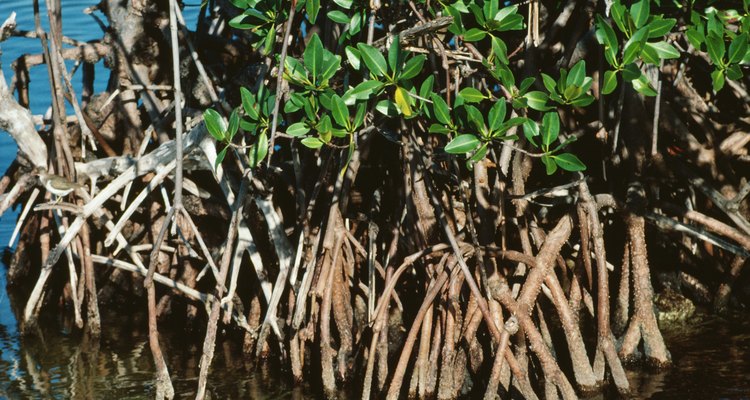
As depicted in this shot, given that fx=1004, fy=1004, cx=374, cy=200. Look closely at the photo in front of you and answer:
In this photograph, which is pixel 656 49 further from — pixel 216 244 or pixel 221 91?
pixel 216 244

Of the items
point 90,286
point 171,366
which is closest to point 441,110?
point 171,366

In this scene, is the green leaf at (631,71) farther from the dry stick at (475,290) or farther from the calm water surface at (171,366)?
the calm water surface at (171,366)

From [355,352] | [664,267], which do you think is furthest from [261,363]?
[664,267]

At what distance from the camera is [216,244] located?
217 inches

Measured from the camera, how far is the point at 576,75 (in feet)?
11.8

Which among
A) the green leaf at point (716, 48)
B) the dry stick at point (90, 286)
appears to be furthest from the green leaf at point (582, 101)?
the dry stick at point (90, 286)

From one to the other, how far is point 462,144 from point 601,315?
1296mm

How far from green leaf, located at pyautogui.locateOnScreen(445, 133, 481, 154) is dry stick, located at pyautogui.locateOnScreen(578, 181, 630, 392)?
36.9 inches

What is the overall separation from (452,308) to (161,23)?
2.28 m

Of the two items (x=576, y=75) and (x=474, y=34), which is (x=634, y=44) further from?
(x=474, y=34)

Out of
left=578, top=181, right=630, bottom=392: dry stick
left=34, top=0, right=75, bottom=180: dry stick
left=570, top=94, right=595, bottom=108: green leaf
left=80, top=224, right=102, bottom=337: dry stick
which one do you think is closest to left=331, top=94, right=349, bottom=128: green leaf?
left=570, top=94, right=595, bottom=108: green leaf

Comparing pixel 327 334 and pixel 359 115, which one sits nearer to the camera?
pixel 359 115

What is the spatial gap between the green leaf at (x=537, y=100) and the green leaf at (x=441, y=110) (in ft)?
0.97

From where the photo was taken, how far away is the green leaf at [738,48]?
12.1 feet
